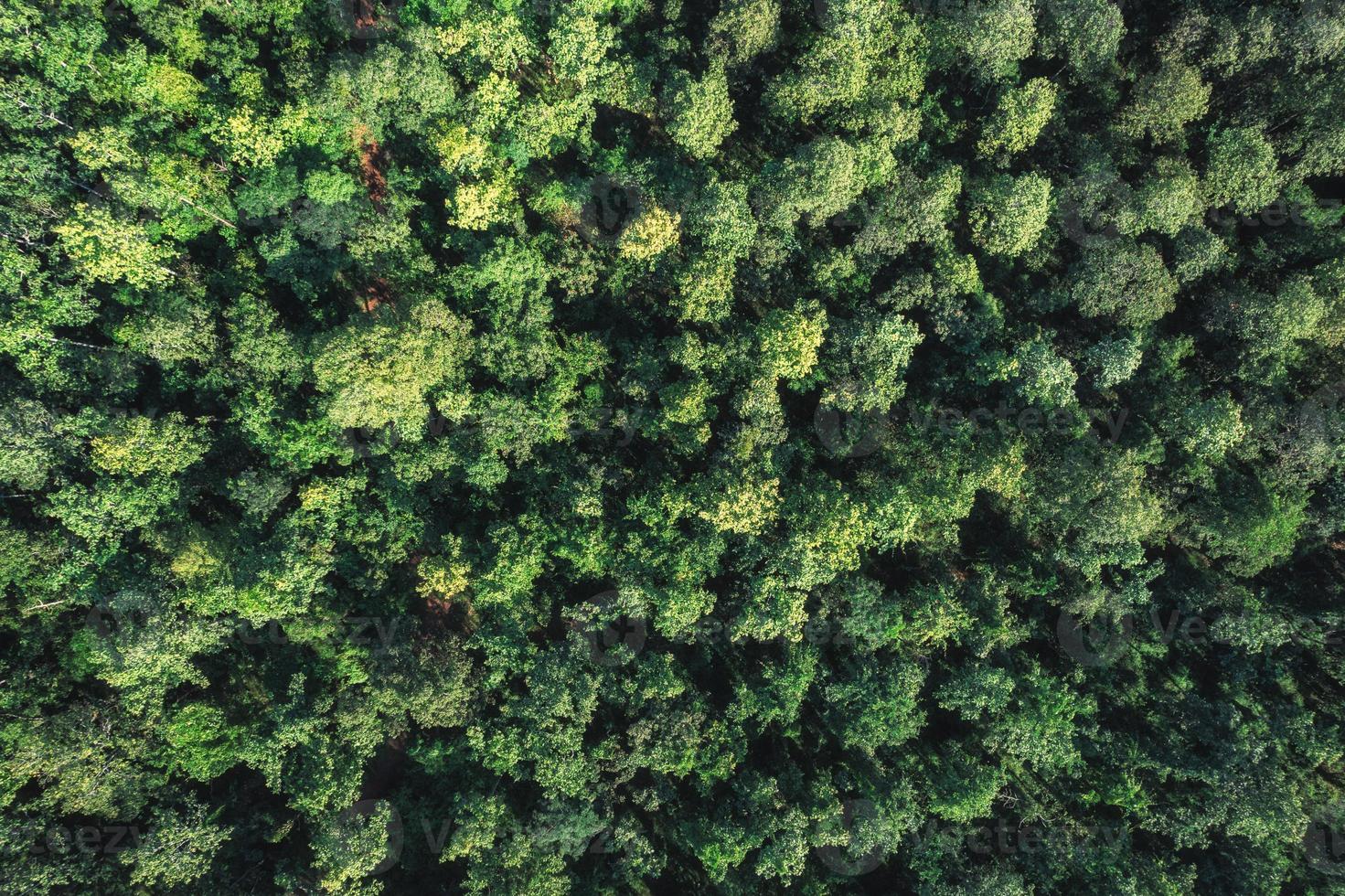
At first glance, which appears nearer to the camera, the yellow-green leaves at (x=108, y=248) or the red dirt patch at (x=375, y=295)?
the yellow-green leaves at (x=108, y=248)

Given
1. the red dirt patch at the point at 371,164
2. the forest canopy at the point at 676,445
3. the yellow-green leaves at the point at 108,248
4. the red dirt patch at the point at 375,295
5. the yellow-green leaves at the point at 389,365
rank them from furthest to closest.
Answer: the red dirt patch at the point at 375,295
the red dirt patch at the point at 371,164
the forest canopy at the point at 676,445
the yellow-green leaves at the point at 108,248
the yellow-green leaves at the point at 389,365

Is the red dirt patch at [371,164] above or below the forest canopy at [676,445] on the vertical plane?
above

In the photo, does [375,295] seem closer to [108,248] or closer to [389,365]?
[389,365]

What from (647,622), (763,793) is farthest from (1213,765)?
(647,622)

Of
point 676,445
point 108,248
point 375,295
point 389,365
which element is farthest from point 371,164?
point 676,445

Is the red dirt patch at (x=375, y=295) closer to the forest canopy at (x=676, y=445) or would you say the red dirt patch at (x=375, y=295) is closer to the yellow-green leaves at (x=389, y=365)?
the forest canopy at (x=676, y=445)

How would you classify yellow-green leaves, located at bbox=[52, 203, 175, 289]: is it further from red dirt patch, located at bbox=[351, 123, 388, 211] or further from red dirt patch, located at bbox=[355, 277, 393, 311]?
red dirt patch, located at bbox=[351, 123, 388, 211]

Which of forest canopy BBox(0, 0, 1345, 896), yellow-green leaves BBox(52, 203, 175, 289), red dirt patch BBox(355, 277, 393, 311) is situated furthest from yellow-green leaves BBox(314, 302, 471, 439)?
yellow-green leaves BBox(52, 203, 175, 289)

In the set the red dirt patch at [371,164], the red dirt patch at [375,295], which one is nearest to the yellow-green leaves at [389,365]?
the red dirt patch at [375,295]
